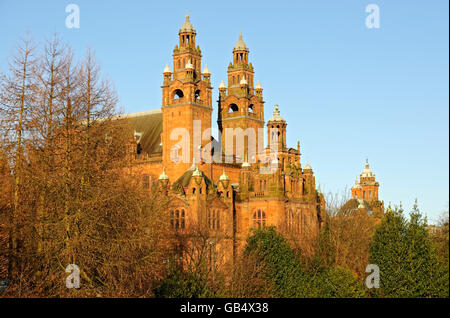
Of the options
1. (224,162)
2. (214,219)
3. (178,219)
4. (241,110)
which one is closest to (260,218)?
(214,219)

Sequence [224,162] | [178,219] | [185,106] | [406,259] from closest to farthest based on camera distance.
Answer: [406,259], [178,219], [185,106], [224,162]

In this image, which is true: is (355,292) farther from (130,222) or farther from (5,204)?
(5,204)

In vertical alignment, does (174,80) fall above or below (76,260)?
above

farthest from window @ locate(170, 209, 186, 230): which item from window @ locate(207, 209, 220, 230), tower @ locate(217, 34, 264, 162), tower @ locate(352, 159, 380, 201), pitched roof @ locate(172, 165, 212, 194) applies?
tower @ locate(352, 159, 380, 201)

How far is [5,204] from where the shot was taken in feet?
133

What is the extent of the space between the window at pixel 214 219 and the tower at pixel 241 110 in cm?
1896

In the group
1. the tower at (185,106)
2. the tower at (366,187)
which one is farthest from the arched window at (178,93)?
the tower at (366,187)

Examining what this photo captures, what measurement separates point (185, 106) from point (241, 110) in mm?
13179

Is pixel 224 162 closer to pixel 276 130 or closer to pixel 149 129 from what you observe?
pixel 276 130

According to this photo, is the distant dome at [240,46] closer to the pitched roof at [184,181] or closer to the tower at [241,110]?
the tower at [241,110]

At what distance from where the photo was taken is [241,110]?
333 feet

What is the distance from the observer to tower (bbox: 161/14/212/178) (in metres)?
90.2

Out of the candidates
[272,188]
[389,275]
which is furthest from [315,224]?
[389,275]
